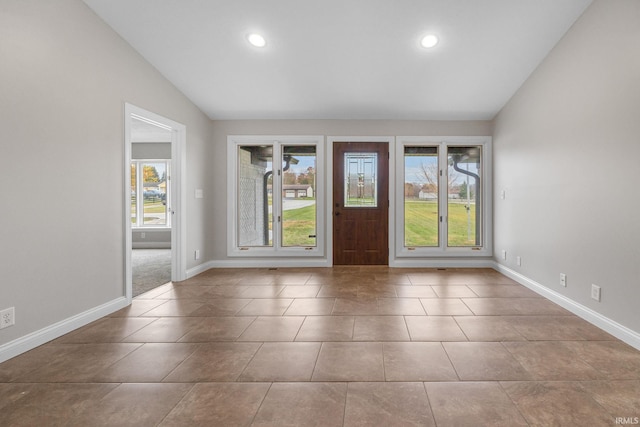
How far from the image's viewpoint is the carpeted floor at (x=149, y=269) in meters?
4.37

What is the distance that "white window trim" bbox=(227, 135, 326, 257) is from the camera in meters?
5.33

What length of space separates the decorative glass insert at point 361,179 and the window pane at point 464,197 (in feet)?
4.03

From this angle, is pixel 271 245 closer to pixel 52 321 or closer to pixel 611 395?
pixel 52 321

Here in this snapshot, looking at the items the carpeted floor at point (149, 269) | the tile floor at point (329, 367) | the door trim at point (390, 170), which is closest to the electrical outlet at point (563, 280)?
the tile floor at point (329, 367)

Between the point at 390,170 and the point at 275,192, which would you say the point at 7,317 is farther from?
the point at 390,170

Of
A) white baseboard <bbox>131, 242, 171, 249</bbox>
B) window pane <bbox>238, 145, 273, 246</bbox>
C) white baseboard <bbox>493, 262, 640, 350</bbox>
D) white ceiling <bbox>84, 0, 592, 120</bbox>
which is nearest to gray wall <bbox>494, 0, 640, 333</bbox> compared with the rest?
white baseboard <bbox>493, 262, 640, 350</bbox>

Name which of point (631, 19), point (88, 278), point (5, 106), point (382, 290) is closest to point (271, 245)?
point (382, 290)

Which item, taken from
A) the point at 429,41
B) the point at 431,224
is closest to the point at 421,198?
the point at 431,224

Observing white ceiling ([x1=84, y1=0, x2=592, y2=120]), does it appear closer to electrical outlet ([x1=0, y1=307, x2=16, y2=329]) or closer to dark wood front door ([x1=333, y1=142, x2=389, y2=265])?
dark wood front door ([x1=333, y1=142, x2=389, y2=265])

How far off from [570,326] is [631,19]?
2.47m

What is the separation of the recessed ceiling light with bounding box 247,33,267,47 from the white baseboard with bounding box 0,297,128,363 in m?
3.01

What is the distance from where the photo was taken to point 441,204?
209 inches

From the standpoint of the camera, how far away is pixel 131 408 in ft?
5.62

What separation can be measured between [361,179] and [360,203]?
39 centimetres
